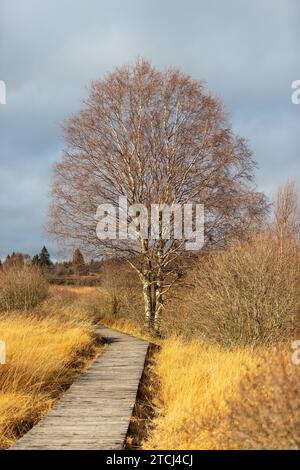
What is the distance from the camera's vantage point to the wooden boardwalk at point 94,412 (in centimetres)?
475

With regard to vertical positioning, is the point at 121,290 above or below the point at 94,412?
above

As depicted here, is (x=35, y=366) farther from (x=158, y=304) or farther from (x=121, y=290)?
(x=121, y=290)

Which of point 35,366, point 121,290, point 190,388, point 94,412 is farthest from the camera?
point 121,290

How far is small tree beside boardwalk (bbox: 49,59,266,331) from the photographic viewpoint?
48.1 ft

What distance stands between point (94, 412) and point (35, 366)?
1.96m

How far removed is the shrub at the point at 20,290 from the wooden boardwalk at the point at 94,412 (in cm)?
630

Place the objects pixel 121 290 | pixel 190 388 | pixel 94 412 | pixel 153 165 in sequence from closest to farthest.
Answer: pixel 94 412, pixel 190 388, pixel 153 165, pixel 121 290

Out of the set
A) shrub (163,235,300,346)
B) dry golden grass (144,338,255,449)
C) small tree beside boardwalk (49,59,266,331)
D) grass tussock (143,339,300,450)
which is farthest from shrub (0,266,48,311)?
grass tussock (143,339,300,450)

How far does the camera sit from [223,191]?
14.6 m

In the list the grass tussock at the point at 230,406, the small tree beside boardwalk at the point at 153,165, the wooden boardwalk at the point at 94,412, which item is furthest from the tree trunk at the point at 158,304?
the grass tussock at the point at 230,406

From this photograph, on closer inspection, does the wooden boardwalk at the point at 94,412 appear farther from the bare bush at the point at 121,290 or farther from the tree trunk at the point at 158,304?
the bare bush at the point at 121,290

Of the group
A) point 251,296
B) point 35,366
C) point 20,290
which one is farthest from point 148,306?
point 35,366

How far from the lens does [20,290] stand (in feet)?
49.8
